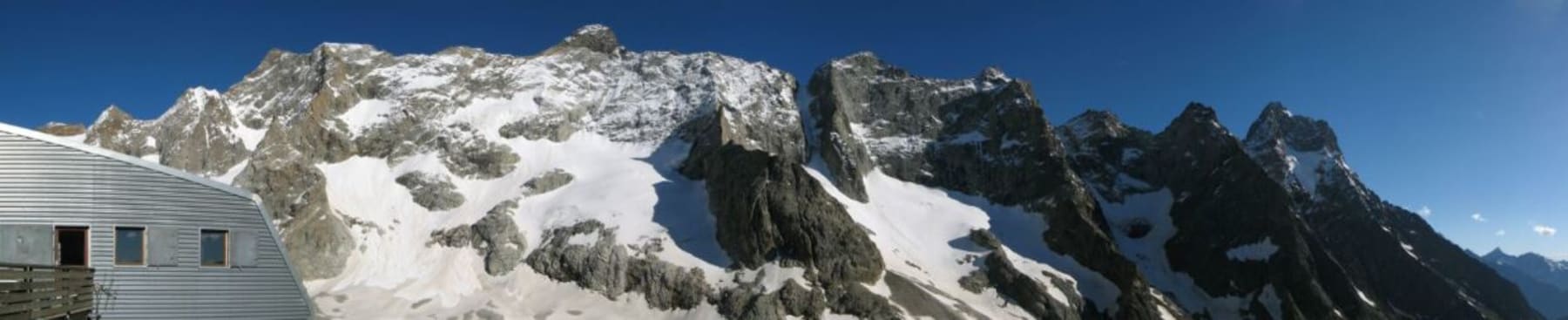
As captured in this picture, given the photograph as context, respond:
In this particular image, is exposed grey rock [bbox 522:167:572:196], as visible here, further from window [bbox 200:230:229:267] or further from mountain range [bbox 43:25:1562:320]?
window [bbox 200:230:229:267]

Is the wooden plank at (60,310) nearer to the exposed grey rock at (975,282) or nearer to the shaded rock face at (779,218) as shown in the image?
the shaded rock face at (779,218)

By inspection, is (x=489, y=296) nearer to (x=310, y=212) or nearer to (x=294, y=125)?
(x=310, y=212)

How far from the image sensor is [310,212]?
324 feet

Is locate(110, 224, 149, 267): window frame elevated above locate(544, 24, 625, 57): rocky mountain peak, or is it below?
below

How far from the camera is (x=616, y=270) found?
99.4 meters

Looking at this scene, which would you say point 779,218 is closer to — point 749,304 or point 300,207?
point 749,304

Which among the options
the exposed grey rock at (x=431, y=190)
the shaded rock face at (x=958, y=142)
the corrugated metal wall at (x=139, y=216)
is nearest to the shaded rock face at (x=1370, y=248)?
the shaded rock face at (x=958, y=142)

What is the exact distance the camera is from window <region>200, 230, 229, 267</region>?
92.1 ft

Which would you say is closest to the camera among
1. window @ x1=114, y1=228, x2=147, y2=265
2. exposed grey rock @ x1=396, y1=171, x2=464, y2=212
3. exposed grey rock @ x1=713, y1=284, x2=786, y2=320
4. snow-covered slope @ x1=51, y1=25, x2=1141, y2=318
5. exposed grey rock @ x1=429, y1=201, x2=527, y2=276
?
window @ x1=114, y1=228, x2=147, y2=265

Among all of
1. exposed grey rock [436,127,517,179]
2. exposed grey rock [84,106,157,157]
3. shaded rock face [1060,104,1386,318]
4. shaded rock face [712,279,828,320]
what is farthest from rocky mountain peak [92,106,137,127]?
shaded rock face [1060,104,1386,318]

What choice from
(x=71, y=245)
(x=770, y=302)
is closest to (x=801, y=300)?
(x=770, y=302)

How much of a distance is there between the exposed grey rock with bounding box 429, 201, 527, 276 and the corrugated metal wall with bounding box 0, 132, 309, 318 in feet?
239

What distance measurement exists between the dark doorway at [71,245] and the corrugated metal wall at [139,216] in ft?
0.82

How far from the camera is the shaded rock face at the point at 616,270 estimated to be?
96.9 meters
